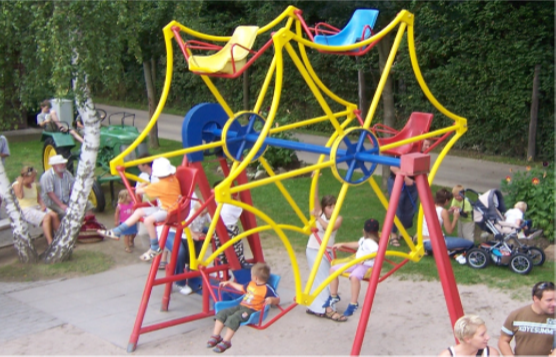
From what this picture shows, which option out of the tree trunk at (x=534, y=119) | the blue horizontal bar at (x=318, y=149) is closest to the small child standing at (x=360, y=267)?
the blue horizontal bar at (x=318, y=149)

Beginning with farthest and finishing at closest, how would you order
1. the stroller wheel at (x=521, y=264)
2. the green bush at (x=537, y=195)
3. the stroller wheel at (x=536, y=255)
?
the green bush at (x=537, y=195)
the stroller wheel at (x=536, y=255)
the stroller wheel at (x=521, y=264)

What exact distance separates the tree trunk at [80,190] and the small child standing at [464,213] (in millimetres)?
4390

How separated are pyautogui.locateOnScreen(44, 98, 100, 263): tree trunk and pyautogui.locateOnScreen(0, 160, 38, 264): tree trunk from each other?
0.20 meters

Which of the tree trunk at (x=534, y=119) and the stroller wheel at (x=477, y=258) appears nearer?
the stroller wheel at (x=477, y=258)

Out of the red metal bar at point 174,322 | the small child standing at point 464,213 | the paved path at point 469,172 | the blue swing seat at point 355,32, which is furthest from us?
the paved path at point 469,172

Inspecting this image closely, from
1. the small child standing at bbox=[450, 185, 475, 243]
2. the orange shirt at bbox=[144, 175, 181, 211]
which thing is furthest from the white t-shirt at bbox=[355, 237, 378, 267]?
the small child standing at bbox=[450, 185, 475, 243]

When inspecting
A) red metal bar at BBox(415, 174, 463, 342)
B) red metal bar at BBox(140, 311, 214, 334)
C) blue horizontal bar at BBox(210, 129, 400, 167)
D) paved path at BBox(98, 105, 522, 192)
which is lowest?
red metal bar at BBox(140, 311, 214, 334)

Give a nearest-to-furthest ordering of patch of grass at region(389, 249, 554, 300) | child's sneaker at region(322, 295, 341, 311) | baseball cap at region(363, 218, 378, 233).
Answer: baseball cap at region(363, 218, 378, 233), child's sneaker at region(322, 295, 341, 311), patch of grass at region(389, 249, 554, 300)

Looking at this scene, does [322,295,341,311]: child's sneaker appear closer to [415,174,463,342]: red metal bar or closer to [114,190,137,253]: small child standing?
[415,174,463,342]: red metal bar

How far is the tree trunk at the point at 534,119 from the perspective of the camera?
44.5 ft

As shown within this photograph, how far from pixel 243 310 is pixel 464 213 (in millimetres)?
3812

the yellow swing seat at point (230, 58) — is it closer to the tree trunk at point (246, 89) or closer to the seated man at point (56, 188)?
the seated man at point (56, 188)

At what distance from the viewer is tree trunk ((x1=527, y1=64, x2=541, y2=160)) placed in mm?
13562

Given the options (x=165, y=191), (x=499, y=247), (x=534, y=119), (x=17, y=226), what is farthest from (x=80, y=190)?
(x=534, y=119)
